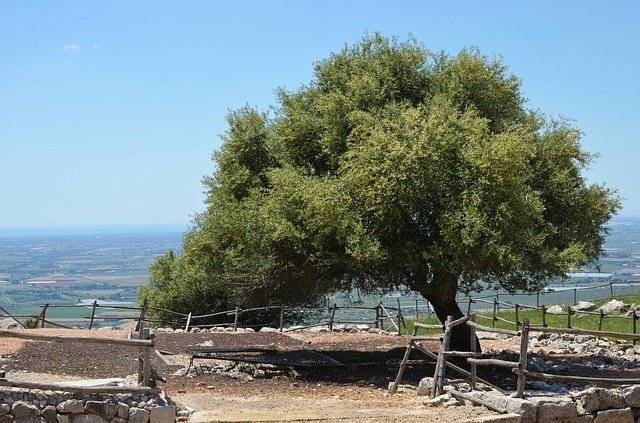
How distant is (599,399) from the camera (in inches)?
668

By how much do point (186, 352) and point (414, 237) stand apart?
790 cm

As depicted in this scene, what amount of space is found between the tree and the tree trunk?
0.04 metres

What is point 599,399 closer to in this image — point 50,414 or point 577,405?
point 577,405

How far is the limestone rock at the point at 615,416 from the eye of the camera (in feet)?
55.5

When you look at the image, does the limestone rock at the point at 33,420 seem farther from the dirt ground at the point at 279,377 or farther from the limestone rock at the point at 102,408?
the dirt ground at the point at 279,377

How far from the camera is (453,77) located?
75.6ft

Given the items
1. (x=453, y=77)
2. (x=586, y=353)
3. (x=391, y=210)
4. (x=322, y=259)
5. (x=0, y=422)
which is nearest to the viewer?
(x=0, y=422)

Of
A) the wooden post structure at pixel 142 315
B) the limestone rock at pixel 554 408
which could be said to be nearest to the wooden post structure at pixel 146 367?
the wooden post structure at pixel 142 315

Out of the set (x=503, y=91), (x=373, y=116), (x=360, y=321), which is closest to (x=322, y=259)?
(x=373, y=116)

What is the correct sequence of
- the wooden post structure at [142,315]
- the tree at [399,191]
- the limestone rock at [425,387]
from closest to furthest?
the limestone rock at [425,387] < the tree at [399,191] < the wooden post structure at [142,315]

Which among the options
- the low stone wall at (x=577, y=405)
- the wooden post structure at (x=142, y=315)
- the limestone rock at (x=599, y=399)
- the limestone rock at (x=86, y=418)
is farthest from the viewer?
the wooden post structure at (x=142, y=315)

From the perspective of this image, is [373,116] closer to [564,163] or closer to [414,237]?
[414,237]

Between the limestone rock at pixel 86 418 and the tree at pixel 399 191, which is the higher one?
the tree at pixel 399 191

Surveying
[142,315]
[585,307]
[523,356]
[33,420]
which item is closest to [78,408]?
[33,420]
